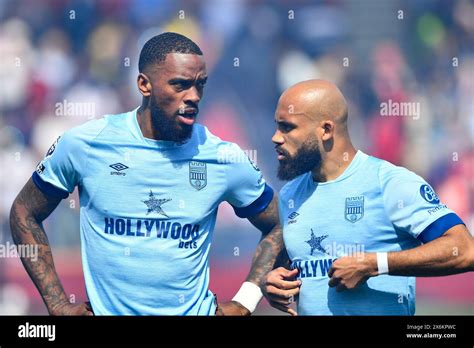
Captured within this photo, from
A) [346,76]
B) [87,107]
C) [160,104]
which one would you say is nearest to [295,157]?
[160,104]

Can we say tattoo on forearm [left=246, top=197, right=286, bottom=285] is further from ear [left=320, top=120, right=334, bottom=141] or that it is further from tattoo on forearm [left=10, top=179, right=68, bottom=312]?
tattoo on forearm [left=10, top=179, right=68, bottom=312]

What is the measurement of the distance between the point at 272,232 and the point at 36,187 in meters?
1.36

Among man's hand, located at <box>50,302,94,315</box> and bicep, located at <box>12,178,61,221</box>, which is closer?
man's hand, located at <box>50,302,94,315</box>

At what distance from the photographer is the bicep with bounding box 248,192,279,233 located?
213 inches

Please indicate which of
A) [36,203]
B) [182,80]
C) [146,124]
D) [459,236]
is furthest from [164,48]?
[459,236]

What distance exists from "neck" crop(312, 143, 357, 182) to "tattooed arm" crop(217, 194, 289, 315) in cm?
40

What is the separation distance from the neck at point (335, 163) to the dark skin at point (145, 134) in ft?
1.51

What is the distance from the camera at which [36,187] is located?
17.2 feet

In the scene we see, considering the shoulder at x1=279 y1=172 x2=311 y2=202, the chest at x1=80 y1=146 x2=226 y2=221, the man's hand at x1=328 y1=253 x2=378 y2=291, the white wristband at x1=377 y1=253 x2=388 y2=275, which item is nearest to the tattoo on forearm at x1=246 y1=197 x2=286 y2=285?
the shoulder at x1=279 y1=172 x2=311 y2=202

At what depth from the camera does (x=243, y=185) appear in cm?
530

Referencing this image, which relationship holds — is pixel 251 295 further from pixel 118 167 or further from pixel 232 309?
pixel 118 167

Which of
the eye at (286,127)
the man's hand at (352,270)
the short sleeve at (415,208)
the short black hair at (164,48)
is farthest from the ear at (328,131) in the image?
the short black hair at (164,48)
